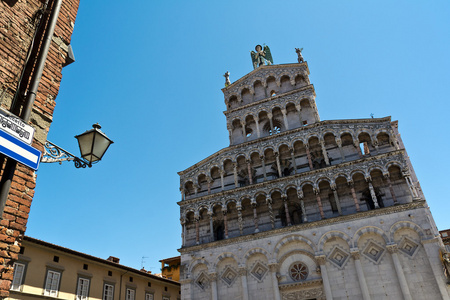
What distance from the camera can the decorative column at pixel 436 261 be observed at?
17616mm

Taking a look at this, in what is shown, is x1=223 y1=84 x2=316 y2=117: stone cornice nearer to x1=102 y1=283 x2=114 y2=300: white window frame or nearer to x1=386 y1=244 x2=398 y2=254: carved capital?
x1=386 y1=244 x2=398 y2=254: carved capital

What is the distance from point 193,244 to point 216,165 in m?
6.15

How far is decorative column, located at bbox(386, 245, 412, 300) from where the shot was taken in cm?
1803

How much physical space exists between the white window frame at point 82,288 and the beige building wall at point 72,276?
124 millimetres

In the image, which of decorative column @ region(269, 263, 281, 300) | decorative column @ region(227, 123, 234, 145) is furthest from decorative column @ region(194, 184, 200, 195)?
decorative column @ region(269, 263, 281, 300)

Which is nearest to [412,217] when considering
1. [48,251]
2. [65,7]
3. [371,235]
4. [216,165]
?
[371,235]

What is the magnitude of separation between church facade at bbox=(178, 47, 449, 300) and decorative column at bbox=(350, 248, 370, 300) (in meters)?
0.05

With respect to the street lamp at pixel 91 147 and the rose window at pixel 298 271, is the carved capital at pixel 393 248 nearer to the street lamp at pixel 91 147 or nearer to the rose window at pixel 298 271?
the rose window at pixel 298 271

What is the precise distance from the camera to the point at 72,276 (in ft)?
71.2

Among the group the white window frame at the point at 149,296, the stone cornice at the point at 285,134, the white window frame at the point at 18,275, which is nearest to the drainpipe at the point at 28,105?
the white window frame at the point at 18,275

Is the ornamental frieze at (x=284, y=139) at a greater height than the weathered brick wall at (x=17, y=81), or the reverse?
the ornamental frieze at (x=284, y=139)

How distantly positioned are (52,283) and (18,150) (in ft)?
64.0

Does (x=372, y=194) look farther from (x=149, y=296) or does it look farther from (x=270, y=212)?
(x=149, y=296)

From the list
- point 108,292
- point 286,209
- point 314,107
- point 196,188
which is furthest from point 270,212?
point 108,292
